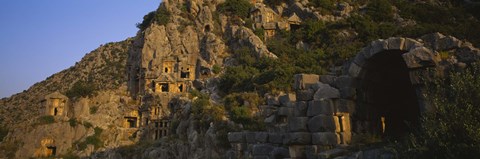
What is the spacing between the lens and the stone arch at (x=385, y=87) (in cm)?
1120

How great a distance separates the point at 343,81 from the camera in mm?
12211

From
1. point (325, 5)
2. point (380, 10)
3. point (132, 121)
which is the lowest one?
point (132, 121)

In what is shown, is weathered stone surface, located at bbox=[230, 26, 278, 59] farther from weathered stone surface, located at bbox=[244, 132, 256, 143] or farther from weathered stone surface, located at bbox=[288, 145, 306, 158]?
weathered stone surface, located at bbox=[288, 145, 306, 158]

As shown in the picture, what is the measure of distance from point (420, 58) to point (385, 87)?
3.45m

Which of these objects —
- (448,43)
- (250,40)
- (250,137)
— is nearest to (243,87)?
(250,40)

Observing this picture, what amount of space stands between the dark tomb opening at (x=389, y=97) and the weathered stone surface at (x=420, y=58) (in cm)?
191

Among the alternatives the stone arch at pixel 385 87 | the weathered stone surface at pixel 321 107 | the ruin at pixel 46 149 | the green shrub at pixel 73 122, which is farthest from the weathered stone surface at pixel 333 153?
the green shrub at pixel 73 122

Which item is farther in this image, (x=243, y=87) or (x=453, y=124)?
(x=243, y=87)

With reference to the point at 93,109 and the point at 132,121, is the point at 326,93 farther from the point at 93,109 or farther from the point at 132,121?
the point at 93,109

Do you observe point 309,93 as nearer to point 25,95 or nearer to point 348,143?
point 348,143

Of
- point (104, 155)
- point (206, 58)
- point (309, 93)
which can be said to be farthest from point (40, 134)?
point (309, 93)

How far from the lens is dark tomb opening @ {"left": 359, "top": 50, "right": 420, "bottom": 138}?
12.4m

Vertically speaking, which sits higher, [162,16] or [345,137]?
[162,16]

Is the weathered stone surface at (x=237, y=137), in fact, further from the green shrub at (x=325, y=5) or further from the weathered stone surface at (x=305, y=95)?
the green shrub at (x=325, y=5)
